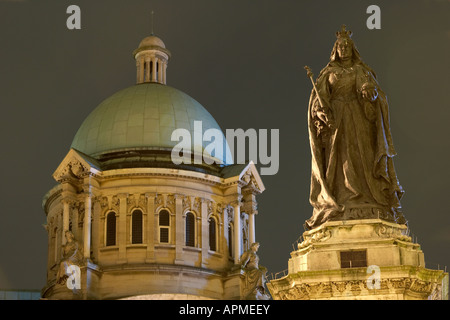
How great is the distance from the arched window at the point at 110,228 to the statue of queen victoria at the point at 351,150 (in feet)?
240

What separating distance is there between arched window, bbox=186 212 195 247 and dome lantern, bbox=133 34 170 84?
1633cm

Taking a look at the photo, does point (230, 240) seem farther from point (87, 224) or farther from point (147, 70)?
point (147, 70)

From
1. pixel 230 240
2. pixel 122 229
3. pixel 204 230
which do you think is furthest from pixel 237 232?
pixel 122 229

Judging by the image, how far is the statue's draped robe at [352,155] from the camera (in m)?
36.9

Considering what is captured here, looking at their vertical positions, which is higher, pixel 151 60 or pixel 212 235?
pixel 151 60

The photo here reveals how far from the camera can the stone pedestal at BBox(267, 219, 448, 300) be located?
35.3 metres

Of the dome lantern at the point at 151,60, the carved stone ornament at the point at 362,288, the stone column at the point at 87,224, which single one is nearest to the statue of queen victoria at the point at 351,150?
the carved stone ornament at the point at 362,288

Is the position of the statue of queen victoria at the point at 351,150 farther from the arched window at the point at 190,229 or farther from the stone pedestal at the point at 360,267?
the arched window at the point at 190,229

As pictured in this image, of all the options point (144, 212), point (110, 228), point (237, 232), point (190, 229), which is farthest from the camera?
point (237, 232)

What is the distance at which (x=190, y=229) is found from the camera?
111m
